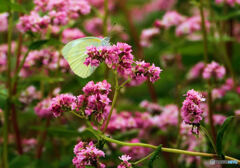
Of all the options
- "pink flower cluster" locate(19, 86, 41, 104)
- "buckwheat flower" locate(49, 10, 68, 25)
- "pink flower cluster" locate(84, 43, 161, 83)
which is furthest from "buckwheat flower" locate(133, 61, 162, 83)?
"pink flower cluster" locate(19, 86, 41, 104)

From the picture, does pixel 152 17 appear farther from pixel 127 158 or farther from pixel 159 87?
pixel 127 158

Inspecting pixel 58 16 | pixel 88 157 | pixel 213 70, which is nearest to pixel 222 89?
pixel 213 70

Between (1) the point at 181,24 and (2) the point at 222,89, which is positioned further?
(1) the point at 181,24

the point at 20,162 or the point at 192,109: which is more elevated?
the point at 192,109

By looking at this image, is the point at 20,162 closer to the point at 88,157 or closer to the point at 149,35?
the point at 88,157

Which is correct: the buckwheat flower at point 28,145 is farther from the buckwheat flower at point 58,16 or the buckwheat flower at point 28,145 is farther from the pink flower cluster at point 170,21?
the pink flower cluster at point 170,21

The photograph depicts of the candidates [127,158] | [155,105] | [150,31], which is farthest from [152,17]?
[127,158]

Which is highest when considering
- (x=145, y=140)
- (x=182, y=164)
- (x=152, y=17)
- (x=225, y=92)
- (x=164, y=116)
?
(x=152, y=17)

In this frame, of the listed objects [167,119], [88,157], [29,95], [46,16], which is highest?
[46,16]
